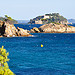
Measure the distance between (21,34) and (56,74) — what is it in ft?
385

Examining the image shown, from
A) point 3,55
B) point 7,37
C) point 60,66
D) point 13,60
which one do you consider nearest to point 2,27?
point 7,37

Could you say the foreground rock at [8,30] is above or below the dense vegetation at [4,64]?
above

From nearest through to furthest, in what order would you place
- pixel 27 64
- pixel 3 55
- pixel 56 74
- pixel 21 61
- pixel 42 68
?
pixel 3 55 → pixel 56 74 → pixel 42 68 → pixel 27 64 → pixel 21 61

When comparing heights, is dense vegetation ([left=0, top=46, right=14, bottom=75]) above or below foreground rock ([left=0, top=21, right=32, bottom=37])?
below

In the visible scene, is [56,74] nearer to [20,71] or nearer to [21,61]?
[20,71]

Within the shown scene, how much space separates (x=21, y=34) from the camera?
17200cm

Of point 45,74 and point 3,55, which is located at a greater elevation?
point 3,55

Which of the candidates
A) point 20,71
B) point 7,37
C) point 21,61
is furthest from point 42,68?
point 7,37

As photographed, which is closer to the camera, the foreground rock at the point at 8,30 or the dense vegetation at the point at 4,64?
the dense vegetation at the point at 4,64

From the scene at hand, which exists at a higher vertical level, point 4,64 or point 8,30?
point 8,30

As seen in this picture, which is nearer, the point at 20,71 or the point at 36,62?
the point at 20,71

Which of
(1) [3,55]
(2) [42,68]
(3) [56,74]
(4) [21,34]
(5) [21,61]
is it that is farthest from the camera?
(4) [21,34]

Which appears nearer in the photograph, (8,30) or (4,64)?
(4,64)

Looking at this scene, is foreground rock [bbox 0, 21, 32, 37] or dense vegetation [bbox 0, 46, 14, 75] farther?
foreground rock [bbox 0, 21, 32, 37]
